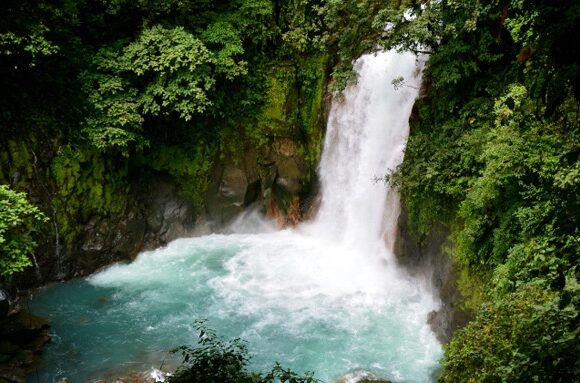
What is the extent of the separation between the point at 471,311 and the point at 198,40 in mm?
8477

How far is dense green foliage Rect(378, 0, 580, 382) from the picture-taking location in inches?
105

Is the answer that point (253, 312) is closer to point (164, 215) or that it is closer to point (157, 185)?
point (164, 215)

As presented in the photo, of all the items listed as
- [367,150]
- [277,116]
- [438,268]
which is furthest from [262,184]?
[438,268]

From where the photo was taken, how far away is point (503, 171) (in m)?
6.57

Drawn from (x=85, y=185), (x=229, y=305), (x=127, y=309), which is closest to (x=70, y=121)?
(x=85, y=185)

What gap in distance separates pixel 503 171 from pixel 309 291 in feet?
18.0

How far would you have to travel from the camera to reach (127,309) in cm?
1025

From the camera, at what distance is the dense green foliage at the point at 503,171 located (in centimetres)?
266

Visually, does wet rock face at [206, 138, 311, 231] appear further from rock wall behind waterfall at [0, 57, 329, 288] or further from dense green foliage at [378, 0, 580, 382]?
dense green foliage at [378, 0, 580, 382]

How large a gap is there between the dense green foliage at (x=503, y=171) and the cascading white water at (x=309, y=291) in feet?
6.39

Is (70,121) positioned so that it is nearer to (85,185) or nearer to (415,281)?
(85,185)

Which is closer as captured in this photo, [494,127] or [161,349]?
[494,127]

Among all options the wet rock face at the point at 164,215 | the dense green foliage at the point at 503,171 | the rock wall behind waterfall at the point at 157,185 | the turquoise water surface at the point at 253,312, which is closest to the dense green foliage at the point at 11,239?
the turquoise water surface at the point at 253,312

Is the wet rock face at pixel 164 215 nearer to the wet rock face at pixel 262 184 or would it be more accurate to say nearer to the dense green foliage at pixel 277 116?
the dense green foliage at pixel 277 116
